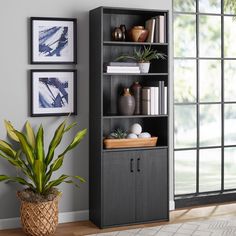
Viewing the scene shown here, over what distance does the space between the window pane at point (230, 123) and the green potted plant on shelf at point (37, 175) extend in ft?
5.51

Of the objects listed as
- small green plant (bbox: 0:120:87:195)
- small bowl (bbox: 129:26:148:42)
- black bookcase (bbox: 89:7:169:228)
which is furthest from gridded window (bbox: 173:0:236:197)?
small green plant (bbox: 0:120:87:195)

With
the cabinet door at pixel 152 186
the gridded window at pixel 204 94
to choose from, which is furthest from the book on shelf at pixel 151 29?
the cabinet door at pixel 152 186

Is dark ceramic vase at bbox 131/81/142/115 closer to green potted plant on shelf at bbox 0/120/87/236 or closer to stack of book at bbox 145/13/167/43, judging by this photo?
stack of book at bbox 145/13/167/43

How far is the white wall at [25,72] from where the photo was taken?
4297 millimetres

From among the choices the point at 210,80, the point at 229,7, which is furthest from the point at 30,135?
the point at 229,7

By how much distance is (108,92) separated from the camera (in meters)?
4.62

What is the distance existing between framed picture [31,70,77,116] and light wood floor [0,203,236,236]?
949 mm

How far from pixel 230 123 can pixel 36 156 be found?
6.93 ft

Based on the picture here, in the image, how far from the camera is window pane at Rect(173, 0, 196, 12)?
4992mm

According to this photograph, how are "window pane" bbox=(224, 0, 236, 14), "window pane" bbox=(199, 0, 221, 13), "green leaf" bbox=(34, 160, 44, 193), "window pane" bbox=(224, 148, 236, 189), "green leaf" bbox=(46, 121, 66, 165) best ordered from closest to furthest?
1. "green leaf" bbox=(34, 160, 44, 193)
2. "green leaf" bbox=(46, 121, 66, 165)
3. "window pane" bbox=(199, 0, 221, 13)
4. "window pane" bbox=(224, 0, 236, 14)
5. "window pane" bbox=(224, 148, 236, 189)

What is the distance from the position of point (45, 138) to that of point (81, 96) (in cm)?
47

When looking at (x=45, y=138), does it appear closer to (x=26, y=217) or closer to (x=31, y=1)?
(x=26, y=217)

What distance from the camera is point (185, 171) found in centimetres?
516

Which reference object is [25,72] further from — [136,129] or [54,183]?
[136,129]
